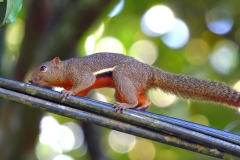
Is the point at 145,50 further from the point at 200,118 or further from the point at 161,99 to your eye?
the point at 200,118

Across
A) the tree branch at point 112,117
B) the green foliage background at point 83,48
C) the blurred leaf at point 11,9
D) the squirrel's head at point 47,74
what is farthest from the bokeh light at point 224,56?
the blurred leaf at point 11,9

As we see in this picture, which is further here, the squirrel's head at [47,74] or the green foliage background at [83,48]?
the green foliage background at [83,48]

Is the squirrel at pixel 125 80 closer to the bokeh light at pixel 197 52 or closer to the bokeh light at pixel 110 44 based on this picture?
the bokeh light at pixel 110 44

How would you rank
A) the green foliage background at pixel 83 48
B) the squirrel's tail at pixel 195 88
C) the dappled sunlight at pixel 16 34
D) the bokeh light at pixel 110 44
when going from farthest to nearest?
the bokeh light at pixel 110 44 → the dappled sunlight at pixel 16 34 → the green foliage background at pixel 83 48 → the squirrel's tail at pixel 195 88

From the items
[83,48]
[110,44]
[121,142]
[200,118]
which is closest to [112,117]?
[200,118]

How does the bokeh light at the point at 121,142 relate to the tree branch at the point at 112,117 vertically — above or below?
below

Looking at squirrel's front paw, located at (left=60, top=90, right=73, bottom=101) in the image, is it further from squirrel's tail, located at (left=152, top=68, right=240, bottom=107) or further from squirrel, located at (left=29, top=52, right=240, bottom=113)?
squirrel's tail, located at (left=152, top=68, right=240, bottom=107)

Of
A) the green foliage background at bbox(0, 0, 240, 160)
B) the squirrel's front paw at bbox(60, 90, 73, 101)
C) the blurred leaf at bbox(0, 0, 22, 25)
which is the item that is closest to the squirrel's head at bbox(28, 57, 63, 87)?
the green foliage background at bbox(0, 0, 240, 160)
